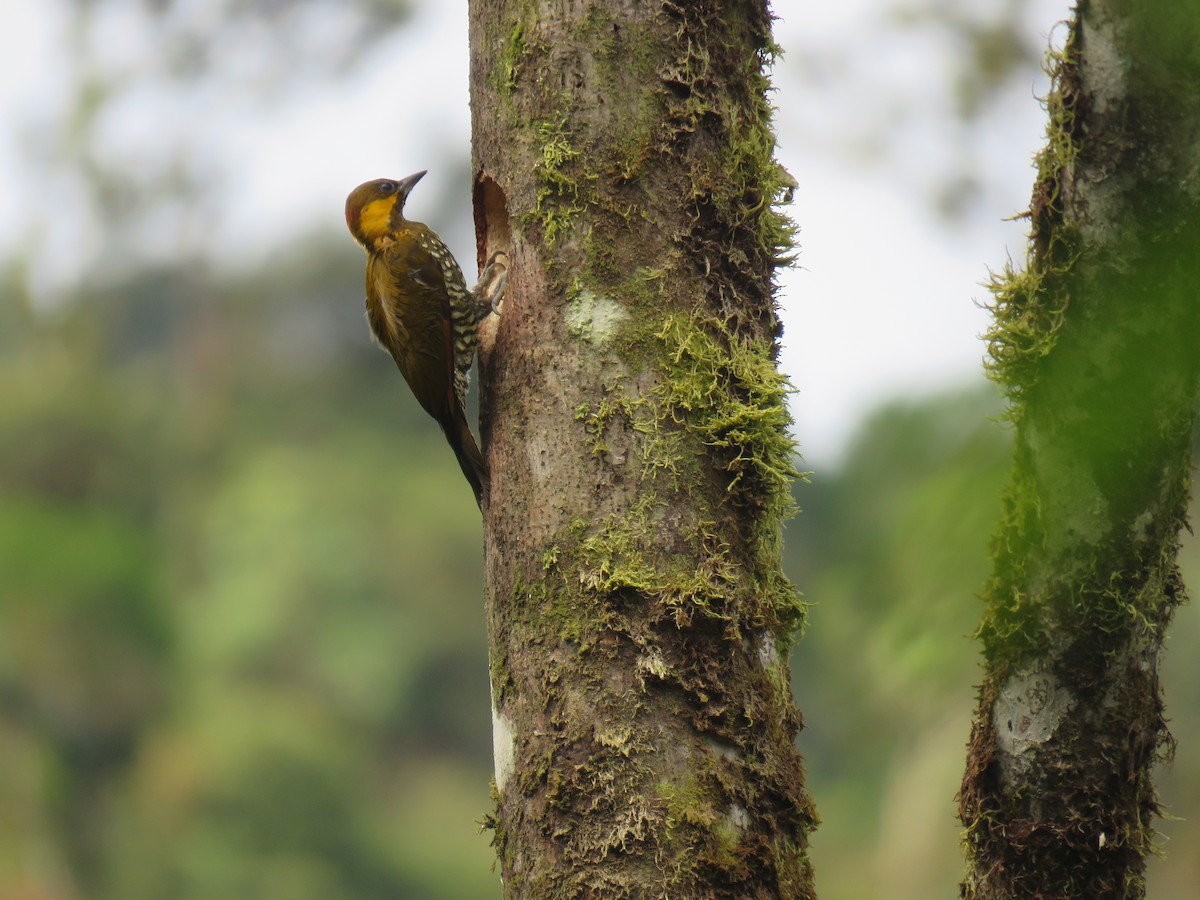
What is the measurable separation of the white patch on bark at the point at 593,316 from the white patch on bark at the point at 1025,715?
3.20 ft

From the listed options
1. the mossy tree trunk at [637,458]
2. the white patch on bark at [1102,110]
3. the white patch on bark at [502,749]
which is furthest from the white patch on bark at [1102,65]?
the white patch on bark at [502,749]

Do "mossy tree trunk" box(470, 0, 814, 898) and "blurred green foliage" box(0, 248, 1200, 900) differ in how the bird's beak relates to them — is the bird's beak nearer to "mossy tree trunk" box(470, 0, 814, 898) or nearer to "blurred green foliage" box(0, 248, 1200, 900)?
"mossy tree trunk" box(470, 0, 814, 898)

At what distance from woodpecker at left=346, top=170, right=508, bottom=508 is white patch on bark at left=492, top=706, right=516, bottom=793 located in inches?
47.3

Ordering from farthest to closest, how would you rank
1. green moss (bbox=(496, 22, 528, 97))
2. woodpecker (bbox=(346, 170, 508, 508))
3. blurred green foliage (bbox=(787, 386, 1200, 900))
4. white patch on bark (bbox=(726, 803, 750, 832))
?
woodpecker (bbox=(346, 170, 508, 508))
green moss (bbox=(496, 22, 528, 97))
white patch on bark (bbox=(726, 803, 750, 832))
blurred green foliage (bbox=(787, 386, 1200, 900))

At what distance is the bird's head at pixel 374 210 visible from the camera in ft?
15.0

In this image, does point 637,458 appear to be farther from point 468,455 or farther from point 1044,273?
point 468,455

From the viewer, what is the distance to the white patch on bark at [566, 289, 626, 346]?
2722 millimetres

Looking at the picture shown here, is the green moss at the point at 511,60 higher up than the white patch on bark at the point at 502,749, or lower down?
higher up

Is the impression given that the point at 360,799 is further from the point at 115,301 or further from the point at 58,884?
the point at 115,301

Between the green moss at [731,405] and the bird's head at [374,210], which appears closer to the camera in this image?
the green moss at [731,405]

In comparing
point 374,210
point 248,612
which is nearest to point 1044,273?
point 374,210

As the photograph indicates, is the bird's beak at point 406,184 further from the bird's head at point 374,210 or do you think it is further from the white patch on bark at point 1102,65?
the white patch on bark at point 1102,65

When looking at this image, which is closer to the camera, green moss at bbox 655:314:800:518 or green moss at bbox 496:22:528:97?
green moss at bbox 655:314:800:518

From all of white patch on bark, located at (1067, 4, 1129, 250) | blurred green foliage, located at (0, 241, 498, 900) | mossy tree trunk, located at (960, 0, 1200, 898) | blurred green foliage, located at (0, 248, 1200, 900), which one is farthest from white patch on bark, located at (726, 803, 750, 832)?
blurred green foliage, located at (0, 241, 498, 900)
